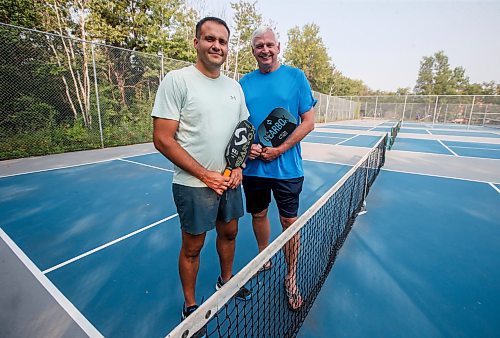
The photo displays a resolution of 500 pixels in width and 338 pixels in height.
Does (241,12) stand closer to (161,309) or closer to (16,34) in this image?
(16,34)

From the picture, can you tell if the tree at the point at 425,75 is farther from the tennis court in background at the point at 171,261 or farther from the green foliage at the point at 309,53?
the tennis court in background at the point at 171,261

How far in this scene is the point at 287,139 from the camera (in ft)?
7.11

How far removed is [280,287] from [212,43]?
2170 mm

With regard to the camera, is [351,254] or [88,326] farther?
[351,254]

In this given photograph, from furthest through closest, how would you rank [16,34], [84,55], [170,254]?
[84,55] < [16,34] < [170,254]

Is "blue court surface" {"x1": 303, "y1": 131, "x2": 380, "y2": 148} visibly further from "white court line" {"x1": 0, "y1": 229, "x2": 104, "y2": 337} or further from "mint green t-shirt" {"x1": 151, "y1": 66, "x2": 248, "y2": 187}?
"white court line" {"x1": 0, "y1": 229, "x2": 104, "y2": 337}

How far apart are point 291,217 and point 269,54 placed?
1367 millimetres

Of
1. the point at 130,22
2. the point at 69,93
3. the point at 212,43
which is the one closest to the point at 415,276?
the point at 212,43

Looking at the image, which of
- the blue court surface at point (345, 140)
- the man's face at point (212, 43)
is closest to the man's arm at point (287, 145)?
the man's face at point (212, 43)

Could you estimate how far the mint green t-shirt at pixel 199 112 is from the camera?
1590 millimetres

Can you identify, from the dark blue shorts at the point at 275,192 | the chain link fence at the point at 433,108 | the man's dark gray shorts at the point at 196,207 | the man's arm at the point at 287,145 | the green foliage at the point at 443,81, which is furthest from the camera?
the green foliage at the point at 443,81

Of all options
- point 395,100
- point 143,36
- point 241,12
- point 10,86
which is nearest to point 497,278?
point 10,86

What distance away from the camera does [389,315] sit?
7.15 feet

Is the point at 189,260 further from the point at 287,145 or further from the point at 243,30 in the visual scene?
the point at 243,30
